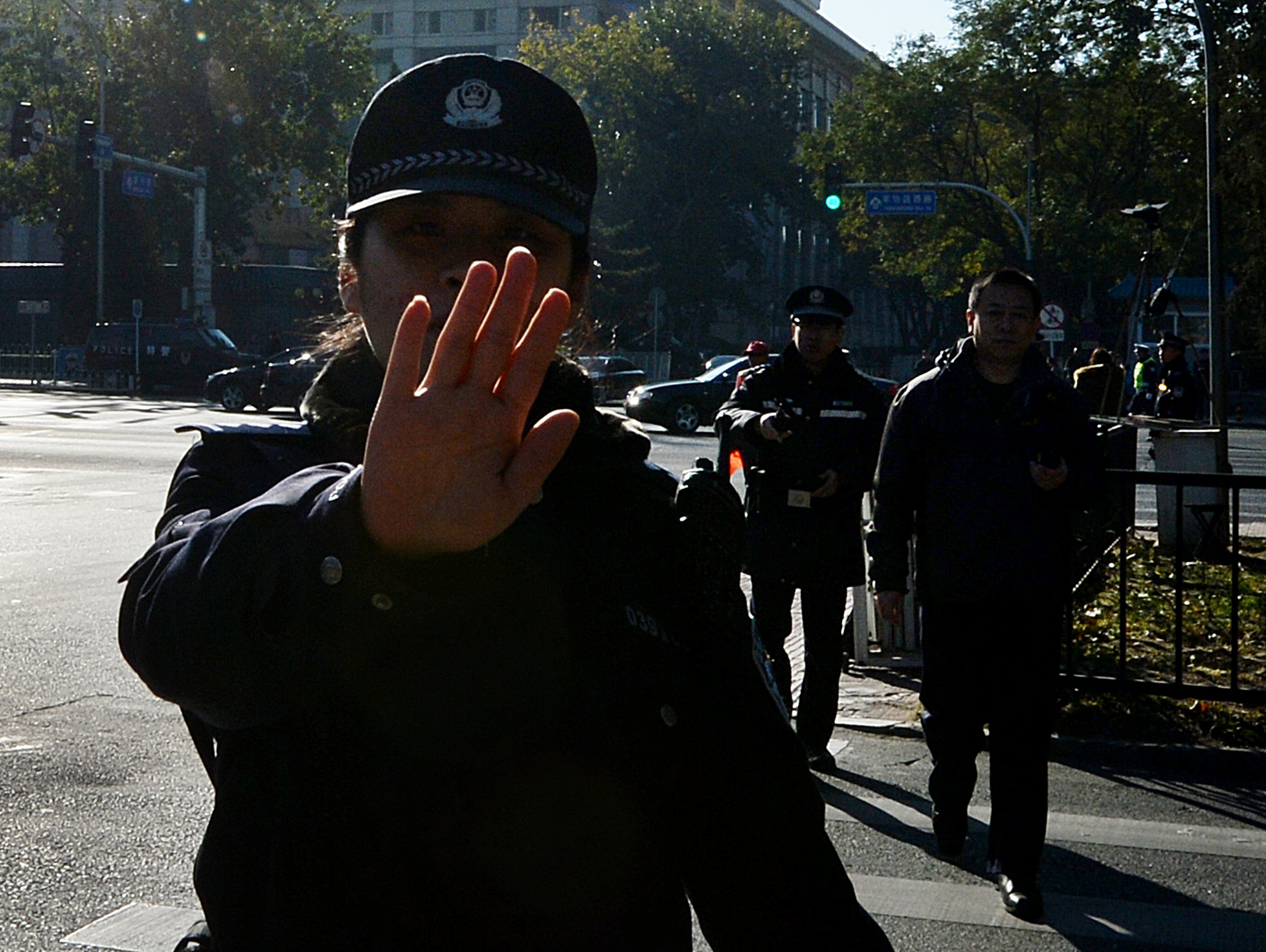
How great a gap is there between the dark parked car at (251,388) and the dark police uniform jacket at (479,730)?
97.1ft

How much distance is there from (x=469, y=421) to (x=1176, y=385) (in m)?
21.2

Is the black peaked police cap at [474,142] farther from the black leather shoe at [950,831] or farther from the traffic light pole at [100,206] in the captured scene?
the traffic light pole at [100,206]

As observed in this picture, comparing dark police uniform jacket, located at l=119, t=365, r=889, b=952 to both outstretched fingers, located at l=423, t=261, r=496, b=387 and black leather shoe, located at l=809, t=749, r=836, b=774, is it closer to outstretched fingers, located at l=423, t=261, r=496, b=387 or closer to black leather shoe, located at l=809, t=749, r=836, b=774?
outstretched fingers, located at l=423, t=261, r=496, b=387

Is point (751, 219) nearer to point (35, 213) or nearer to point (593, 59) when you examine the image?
point (593, 59)

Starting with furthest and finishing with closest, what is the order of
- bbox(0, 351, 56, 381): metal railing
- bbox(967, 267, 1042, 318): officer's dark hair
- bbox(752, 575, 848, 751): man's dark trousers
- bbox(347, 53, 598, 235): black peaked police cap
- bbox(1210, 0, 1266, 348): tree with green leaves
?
bbox(0, 351, 56, 381): metal railing → bbox(1210, 0, 1266, 348): tree with green leaves → bbox(752, 575, 848, 751): man's dark trousers → bbox(967, 267, 1042, 318): officer's dark hair → bbox(347, 53, 598, 235): black peaked police cap

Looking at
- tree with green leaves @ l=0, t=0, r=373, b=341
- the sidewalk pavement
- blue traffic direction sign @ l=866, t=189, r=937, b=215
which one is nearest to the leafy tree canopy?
blue traffic direction sign @ l=866, t=189, r=937, b=215

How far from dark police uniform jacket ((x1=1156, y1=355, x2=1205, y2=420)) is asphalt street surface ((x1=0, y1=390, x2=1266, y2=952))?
14089 millimetres

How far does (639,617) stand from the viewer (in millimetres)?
1332

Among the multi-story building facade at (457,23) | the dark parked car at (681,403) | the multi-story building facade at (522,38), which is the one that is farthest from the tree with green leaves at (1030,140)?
the multi-story building facade at (457,23)

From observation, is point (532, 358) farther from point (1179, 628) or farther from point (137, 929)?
point (1179, 628)

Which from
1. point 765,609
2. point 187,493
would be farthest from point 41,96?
point 187,493

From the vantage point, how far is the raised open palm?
1075 mm

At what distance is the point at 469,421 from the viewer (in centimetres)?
108

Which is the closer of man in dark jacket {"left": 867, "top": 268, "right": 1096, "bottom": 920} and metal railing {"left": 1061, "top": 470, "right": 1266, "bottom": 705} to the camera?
man in dark jacket {"left": 867, "top": 268, "right": 1096, "bottom": 920}
